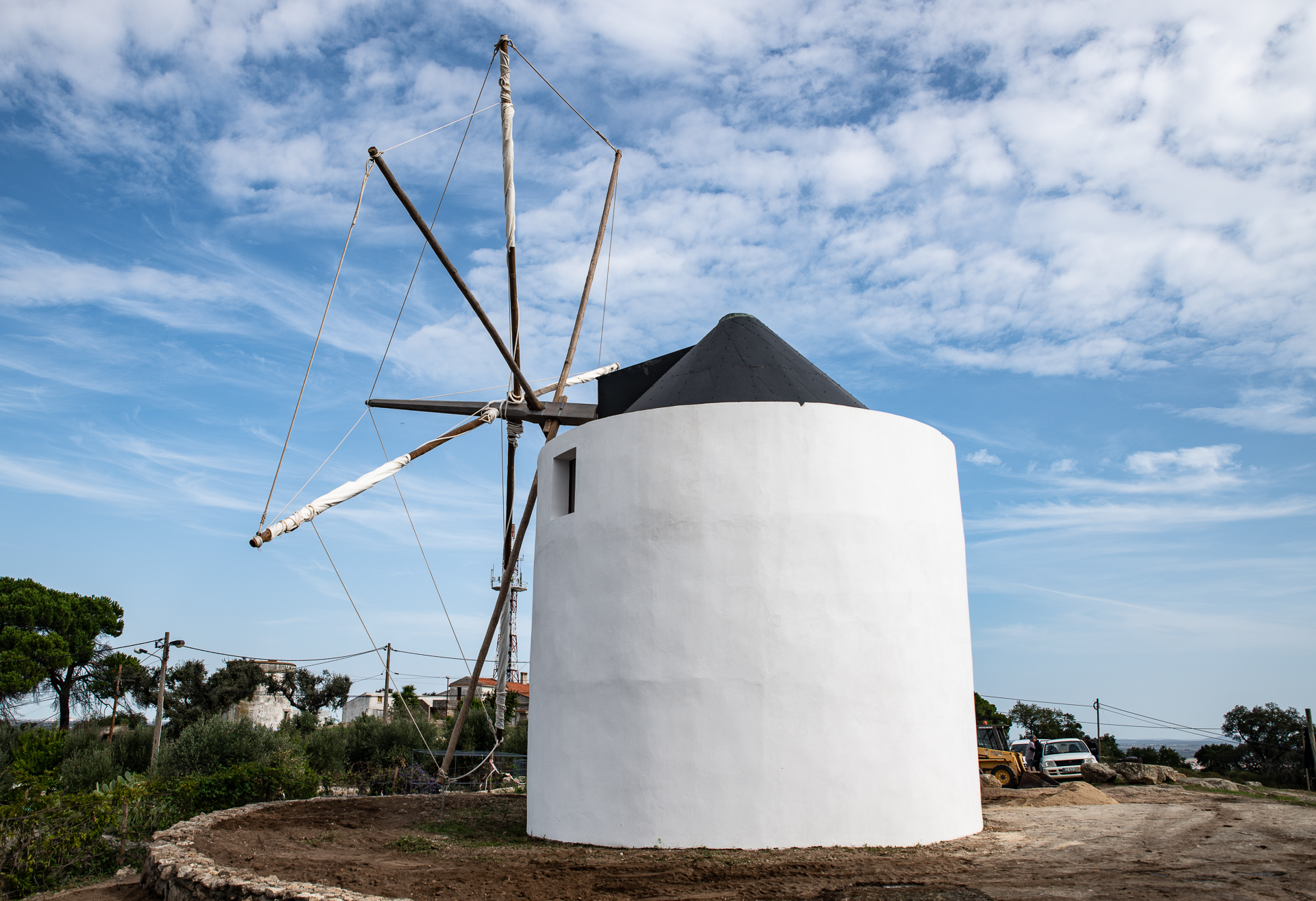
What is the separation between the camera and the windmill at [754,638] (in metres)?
8.76

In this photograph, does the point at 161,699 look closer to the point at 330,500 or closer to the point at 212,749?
the point at 212,749

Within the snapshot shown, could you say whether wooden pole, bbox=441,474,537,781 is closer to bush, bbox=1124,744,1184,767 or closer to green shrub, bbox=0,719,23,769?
green shrub, bbox=0,719,23,769

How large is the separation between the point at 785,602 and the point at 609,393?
236 inches

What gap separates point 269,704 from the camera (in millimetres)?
41938

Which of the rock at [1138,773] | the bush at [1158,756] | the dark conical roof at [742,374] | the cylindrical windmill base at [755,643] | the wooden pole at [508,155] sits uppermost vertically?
the wooden pole at [508,155]

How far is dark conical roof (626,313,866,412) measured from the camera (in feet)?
35.7

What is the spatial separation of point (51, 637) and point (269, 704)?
40.4 ft

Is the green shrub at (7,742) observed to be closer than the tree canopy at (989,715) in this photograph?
Yes

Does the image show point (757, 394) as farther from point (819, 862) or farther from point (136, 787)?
point (136, 787)

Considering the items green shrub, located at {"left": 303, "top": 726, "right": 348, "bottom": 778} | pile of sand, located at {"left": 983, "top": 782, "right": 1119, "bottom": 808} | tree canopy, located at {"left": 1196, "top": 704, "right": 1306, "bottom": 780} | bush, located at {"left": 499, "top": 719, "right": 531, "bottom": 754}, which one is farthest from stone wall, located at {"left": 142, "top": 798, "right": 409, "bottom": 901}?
tree canopy, located at {"left": 1196, "top": 704, "right": 1306, "bottom": 780}

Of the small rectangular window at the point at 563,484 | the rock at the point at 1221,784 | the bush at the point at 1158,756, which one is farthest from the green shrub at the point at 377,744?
the bush at the point at 1158,756

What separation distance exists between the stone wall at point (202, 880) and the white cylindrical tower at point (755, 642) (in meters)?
3.28

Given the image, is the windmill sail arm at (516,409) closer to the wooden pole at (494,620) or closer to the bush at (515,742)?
the wooden pole at (494,620)

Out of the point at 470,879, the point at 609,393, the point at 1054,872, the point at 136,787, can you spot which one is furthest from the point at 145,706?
the point at 1054,872
